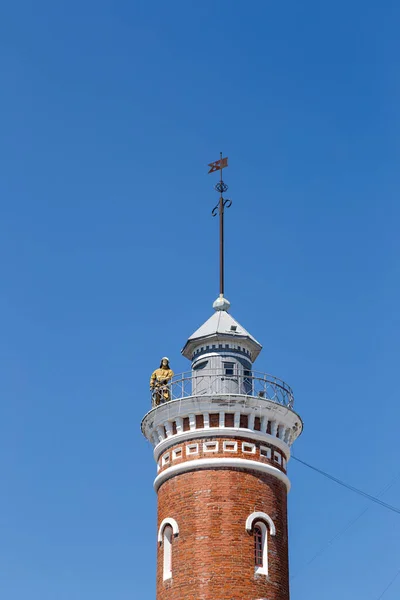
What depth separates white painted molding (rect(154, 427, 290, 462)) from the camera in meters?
36.3

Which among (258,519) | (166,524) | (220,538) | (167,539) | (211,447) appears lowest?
(220,538)

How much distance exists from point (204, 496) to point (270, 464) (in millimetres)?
2668

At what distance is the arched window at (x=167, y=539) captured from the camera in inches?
1401

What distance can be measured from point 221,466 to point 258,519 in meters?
2.06

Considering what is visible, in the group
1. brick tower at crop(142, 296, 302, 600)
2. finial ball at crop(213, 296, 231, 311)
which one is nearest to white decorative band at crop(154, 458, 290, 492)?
brick tower at crop(142, 296, 302, 600)

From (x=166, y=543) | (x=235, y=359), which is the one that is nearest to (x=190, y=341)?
(x=235, y=359)

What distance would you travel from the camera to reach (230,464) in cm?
3581

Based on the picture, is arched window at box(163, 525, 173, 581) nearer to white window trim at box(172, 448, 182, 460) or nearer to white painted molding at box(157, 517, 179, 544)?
white painted molding at box(157, 517, 179, 544)

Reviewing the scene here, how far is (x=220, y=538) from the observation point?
114ft

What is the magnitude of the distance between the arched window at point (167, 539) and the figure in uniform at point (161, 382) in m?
4.28

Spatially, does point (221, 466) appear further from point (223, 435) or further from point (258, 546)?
point (258, 546)

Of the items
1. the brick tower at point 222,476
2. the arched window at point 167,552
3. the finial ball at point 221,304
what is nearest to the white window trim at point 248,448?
the brick tower at point 222,476

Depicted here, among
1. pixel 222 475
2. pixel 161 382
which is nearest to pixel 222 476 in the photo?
pixel 222 475

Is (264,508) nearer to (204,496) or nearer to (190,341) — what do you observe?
(204,496)
